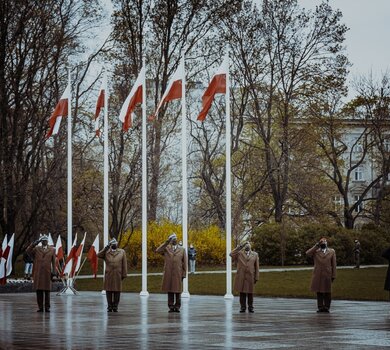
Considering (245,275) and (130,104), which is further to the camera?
(130,104)

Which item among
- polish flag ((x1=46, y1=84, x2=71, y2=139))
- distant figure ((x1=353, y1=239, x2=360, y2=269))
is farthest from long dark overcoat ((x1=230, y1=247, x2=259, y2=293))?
distant figure ((x1=353, y1=239, x2=360, y2=269))

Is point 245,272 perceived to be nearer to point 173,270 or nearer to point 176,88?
point 173,270

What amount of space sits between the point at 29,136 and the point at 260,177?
2014 centimetres

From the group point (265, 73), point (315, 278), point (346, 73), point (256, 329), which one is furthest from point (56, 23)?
point (256, 329)

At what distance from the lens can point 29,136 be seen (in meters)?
51.3

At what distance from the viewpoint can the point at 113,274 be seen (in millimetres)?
26406

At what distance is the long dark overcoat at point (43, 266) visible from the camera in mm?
26703

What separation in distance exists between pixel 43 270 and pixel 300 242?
37594mm

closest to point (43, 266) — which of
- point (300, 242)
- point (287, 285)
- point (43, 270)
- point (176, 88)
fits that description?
point (43, 270)

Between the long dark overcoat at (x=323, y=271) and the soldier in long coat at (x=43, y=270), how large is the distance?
21.4 feet

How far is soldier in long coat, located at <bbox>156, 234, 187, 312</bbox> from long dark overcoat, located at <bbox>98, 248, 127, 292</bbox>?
3.45 ft

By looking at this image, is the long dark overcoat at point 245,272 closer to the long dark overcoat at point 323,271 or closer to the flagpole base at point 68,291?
the long dark overcoat at point 323,271

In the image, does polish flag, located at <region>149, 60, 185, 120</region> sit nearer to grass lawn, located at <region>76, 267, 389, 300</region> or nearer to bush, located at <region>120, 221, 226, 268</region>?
grass lawn, located at <region>76, 267, 389, 300</region>

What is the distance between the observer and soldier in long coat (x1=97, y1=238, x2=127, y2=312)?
86.6 ft
